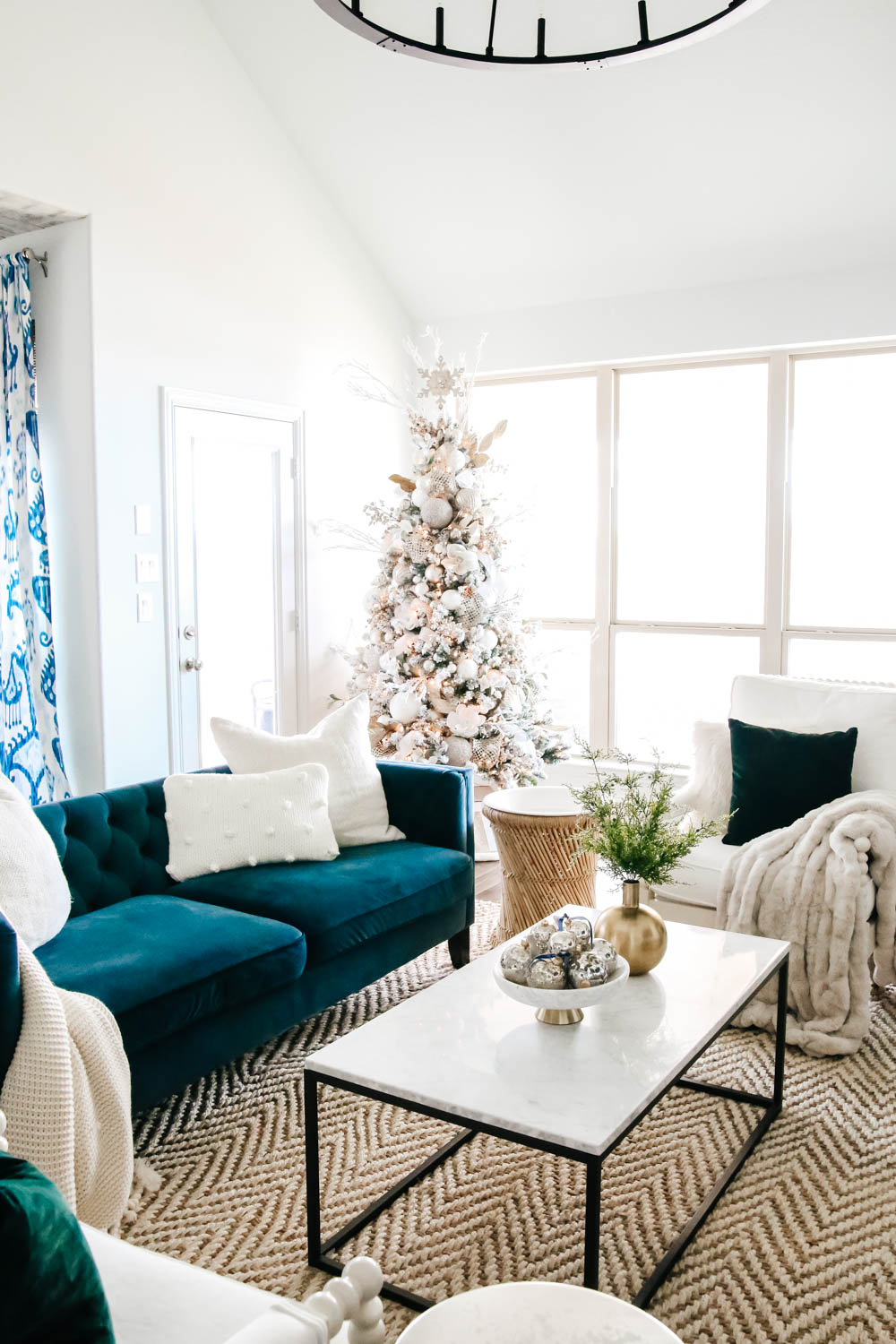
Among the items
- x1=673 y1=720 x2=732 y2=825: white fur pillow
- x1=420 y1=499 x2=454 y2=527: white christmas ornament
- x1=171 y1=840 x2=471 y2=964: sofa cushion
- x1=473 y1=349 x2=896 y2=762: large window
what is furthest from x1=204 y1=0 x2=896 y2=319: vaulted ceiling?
x1=171 y1=840 x2=471 y2=964: sofa cushion

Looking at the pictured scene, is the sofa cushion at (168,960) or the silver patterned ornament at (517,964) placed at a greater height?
the silver patterned ornament at (517,964)

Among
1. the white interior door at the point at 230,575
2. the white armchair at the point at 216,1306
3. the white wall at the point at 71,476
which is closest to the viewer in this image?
the white armchair at the point at 216,1306

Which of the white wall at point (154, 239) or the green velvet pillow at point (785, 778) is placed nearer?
the green velvet pillow at point (785, 778)

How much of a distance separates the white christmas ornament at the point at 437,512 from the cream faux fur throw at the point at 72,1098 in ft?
9.74

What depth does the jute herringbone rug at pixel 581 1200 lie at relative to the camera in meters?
2.00

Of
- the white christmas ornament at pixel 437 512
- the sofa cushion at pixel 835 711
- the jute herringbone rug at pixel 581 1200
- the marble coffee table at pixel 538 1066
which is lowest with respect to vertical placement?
the jute herringbone rug at pixel 581 1200

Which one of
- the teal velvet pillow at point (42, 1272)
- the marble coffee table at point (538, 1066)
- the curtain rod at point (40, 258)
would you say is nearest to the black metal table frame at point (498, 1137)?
the marble coffee table at point (538, 1066)

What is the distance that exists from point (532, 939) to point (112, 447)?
285cm

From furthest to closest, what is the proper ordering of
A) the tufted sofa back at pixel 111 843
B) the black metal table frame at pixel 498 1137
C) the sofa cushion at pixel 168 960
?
the tufted sofa back at pixel 111 843, the sofa cushion at pixel 168 960, the black metal table frame at pixel 498 1137

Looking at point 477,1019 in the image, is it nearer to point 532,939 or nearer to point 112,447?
point 532,939

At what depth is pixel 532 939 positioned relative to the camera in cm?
221

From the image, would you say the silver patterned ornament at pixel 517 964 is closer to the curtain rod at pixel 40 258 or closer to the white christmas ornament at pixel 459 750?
the white christmas ornament at pixel 459 750

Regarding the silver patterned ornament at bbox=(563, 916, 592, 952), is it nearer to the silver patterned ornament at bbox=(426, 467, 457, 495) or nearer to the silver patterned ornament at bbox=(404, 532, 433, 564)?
the silver patterned ornament at bbox=(404, 532, 433, 564)

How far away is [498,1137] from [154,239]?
3.76 m
